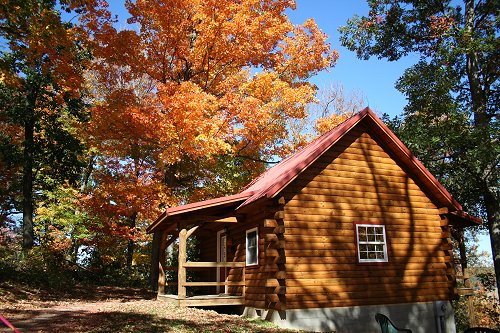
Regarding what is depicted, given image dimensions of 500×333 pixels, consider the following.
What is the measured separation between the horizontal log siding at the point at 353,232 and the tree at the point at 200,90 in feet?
17.7

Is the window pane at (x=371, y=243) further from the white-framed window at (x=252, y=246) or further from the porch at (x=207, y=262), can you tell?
the porch at (x=207, y=262)

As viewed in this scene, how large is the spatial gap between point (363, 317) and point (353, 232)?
2.69 meters

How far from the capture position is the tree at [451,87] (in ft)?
58.0

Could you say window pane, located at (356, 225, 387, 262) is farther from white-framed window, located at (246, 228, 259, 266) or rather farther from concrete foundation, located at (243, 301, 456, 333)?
white-framed window, located at (246, 228, 259, 266)

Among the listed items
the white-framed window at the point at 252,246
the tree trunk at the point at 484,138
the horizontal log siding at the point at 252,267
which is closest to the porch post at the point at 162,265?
the horizontal log siding at the point at 252,267

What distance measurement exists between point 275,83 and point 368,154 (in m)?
6.76

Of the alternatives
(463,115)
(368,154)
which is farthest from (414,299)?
(463,115)

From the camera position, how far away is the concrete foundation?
1203cm

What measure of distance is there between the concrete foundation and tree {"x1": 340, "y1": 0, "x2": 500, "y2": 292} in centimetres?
506

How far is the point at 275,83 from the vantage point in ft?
64.1

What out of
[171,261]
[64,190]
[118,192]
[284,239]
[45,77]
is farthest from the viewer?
[64,190]

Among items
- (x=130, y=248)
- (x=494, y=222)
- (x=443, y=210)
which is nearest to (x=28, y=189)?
(x=130, y=248)

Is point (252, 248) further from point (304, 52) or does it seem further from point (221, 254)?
point (304, 52)

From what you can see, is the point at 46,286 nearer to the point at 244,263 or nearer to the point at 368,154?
the point at 244,263
